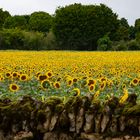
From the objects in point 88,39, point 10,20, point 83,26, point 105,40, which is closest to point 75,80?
point 105,40

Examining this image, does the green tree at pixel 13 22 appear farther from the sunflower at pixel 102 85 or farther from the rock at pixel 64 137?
the rock at pixel 64 137

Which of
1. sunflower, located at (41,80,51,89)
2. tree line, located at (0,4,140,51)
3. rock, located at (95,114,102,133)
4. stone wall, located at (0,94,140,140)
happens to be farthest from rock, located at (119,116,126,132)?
tree line, located at (0,4,140,51)

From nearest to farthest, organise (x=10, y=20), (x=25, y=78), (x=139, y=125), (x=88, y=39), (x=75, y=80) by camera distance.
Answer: (x=139, y=125)
(x=75, y=80)
(x=25, y=78)
(x=88, y=39)
(x=10, y=20)

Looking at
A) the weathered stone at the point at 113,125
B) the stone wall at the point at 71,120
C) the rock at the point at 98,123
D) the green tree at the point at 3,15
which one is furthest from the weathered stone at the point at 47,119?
the green tree at the point at 3,15

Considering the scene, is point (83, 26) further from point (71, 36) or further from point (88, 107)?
point (88, 107)

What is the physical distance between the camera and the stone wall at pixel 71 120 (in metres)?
5.82

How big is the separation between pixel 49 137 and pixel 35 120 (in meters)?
0.22

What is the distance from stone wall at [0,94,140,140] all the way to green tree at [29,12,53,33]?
9147 centimetres

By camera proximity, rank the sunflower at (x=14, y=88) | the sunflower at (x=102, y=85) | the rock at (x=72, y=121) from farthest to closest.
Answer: the sunflower at (x=14, y=88), the sunflower at (x=102, y=85), the rock at (x=72, y=121)

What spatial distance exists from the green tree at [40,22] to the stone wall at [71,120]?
91.5m

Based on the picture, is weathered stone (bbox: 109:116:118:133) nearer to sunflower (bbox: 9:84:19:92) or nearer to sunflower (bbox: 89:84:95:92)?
sunflower (bbox: 89:84:95:92)

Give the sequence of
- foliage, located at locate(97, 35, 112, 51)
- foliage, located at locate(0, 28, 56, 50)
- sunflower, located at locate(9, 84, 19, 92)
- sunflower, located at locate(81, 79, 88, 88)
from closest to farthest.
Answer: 1. sunflower, located at locate(9, 84, 19, 92)
2. sunflower, located at locate(81, 79, 88, 88)
3. foliage, located at locate(97, 35, 112, 51)
4. foliage, located at locate(0, 28, 56, 50)

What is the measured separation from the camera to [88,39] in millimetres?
67812

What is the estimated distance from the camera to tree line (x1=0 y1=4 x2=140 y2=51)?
59.4 metres
